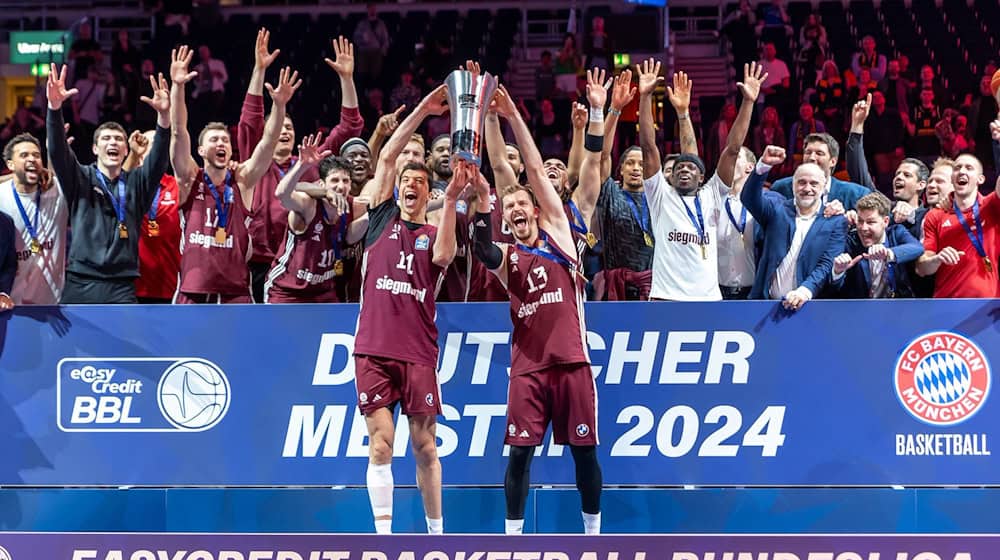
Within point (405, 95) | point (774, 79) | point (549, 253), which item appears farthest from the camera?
point (774, 79)

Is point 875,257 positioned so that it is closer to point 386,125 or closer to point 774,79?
point 386,125

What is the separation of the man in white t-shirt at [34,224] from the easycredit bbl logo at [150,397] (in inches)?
32.3

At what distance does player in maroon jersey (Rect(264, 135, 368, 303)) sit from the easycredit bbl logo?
0.69 m

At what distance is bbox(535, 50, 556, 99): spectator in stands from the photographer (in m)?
17.2

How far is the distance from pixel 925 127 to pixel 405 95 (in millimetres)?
6787

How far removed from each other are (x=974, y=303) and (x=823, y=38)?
37.8ft

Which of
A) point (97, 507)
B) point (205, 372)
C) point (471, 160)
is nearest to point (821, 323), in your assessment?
point (471, 160)

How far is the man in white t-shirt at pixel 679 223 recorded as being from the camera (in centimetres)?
788

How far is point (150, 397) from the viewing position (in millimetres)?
7371

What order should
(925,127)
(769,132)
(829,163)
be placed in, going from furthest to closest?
(925,127), (769,132), (829,163)

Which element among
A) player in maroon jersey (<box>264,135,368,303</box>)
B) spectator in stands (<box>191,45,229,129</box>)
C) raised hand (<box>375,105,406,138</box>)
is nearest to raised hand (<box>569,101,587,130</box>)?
raised hand (<box>375,105,406,138</box>)

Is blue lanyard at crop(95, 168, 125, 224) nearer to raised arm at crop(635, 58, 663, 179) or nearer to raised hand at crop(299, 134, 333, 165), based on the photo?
raised hand at crop(299, 134, 333, 165)

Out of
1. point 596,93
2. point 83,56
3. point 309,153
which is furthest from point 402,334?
point 83,56

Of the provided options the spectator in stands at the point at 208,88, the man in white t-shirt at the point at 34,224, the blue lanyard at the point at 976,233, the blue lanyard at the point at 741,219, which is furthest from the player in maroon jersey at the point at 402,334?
the spectator in stands at the point at 208,88
